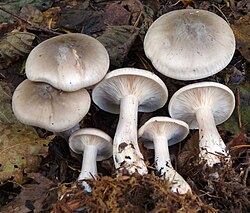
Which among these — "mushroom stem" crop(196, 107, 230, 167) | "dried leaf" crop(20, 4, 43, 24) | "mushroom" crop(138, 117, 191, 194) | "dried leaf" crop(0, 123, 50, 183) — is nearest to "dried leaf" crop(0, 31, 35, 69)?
"dried leaf" crop(20, 4, 43, 24)

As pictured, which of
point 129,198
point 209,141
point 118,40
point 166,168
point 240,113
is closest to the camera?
point 129,198

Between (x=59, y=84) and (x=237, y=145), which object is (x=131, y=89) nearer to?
(x=59, y=84)

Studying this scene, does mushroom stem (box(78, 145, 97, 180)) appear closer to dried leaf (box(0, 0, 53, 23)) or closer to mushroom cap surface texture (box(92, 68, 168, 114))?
mushroom cap surface texture (box(92, 68, 168, 114))

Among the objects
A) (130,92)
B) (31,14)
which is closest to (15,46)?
(31,14)

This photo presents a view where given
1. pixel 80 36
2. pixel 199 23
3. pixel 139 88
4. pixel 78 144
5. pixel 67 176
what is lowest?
pixel 67 176

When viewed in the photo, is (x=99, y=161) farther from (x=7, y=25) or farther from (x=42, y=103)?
(x=7, y=25)

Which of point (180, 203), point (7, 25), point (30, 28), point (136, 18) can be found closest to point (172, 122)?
point (180, 203)
